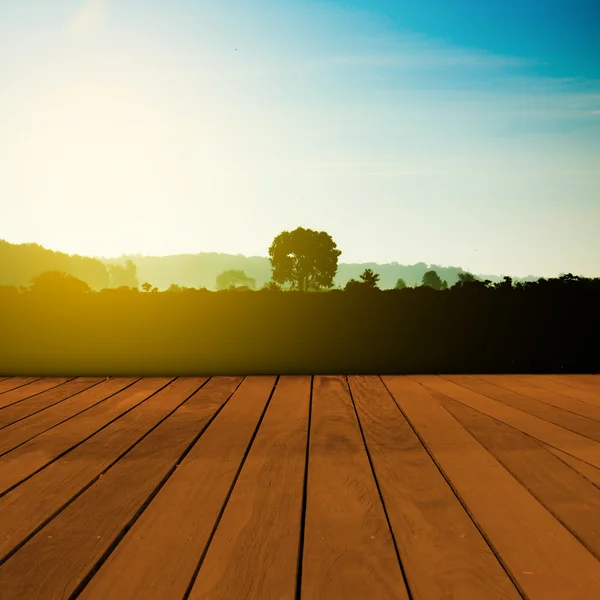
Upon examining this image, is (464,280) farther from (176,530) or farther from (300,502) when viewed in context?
(176,530)

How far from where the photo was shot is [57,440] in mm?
2215

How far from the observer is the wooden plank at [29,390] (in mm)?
3197

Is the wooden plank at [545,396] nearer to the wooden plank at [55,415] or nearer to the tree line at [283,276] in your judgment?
the tree line at [283,276]

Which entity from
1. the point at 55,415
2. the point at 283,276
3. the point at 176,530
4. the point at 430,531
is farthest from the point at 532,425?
the point at 283,276

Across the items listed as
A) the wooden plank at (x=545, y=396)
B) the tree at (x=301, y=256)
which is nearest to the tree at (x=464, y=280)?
the wooden plank at (x=545, y=396)

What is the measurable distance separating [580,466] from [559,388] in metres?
1.97

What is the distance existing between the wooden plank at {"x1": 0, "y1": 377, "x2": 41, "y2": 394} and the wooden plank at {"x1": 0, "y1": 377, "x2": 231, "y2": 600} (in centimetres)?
202

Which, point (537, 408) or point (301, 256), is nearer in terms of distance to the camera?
point (537, 408)

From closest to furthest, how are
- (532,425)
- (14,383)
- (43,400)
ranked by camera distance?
1. (532,425)
2. (43,400)
3. (14,383)

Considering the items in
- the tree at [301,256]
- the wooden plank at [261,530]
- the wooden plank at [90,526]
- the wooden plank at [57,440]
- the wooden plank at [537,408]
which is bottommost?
the wooden plank at [57,440]

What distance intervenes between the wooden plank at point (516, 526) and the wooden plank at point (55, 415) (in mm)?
1845

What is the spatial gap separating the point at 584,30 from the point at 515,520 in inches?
202

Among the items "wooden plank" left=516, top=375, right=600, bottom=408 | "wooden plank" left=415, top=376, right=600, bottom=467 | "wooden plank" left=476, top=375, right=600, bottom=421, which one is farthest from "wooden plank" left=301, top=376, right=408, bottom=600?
"wooden plank" left=516, top=375, right=600, bottom=408

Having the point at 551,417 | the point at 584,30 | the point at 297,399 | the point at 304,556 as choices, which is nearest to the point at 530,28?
the point at 584,30
